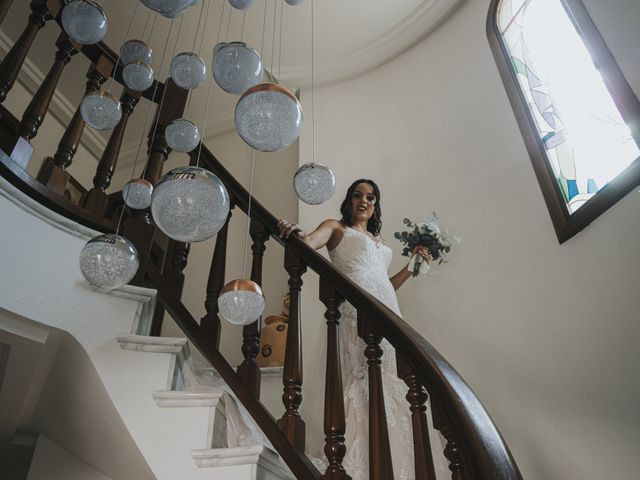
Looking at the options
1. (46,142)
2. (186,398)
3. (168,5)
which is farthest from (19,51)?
(46,142)

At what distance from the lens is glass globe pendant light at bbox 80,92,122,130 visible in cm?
173

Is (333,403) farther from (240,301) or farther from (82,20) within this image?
(82,20)

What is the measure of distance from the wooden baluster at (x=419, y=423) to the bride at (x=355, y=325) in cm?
52

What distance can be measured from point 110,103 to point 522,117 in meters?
2.39

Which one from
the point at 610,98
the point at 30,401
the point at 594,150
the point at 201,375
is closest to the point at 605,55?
the point at 610,98

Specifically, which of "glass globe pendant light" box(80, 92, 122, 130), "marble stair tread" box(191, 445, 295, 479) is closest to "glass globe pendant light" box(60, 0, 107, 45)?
"glass globe pendant light" box(80, 92, 122, 130)

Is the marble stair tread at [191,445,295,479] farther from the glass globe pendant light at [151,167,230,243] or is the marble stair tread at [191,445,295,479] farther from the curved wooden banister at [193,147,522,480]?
the glass globe pendant light at [151,167,230,243]

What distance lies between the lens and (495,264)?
9.07ft

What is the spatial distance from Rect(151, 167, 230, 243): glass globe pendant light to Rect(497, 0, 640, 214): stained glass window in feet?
6.48

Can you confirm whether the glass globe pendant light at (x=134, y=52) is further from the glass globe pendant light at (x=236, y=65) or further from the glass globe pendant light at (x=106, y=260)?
the glass globe pendant light at (x=106, y=260)

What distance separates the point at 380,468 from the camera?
1140mm

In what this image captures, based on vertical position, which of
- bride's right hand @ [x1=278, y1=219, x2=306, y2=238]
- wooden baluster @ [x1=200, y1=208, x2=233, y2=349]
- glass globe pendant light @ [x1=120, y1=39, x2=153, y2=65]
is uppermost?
glass globe pendant light @ [x1=120, y1=39, x2=153, y2=65]

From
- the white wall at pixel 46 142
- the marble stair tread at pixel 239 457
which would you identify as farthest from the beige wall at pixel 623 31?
the white wall at pixel 46 142

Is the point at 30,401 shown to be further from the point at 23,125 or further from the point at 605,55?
the point at 605,55
